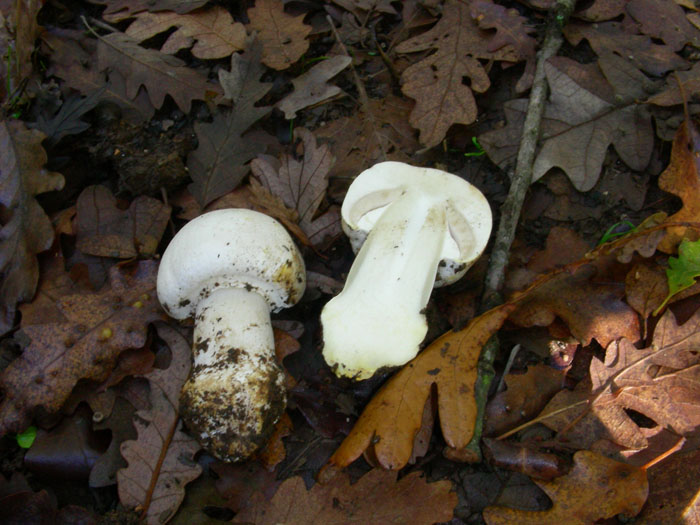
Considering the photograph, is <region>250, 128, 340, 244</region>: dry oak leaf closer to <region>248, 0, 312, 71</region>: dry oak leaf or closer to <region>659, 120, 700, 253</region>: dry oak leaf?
<region>248, 0, 312, 71</region>: dry oak leaf

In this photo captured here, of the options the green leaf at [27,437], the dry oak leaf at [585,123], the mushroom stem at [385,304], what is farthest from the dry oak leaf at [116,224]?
the dry oak leaf at [585,123]

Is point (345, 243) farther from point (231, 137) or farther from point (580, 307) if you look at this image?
point (580, 307)

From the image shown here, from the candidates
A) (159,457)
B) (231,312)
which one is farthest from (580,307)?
(159,457)

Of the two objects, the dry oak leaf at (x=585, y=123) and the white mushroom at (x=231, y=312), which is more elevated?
the dry oak leaf at (x=585, y=123)

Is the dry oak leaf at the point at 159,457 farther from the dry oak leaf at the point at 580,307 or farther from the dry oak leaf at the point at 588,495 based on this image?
the dry oak leaf at the point at 580,307

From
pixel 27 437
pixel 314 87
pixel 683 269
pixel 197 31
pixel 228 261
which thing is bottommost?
pixel 27 437

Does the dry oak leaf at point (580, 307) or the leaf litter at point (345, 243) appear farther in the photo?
the dry oak leaf at point (580, 307)
